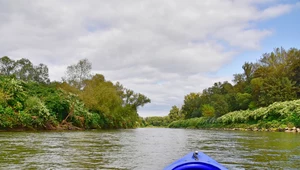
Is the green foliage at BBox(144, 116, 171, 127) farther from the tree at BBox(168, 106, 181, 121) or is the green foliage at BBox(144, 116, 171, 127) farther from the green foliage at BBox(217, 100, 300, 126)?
the green foliage at BBox(217, 100, 300, 126)

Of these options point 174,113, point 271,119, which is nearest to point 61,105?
point 271,119

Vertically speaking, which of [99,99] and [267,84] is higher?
[267,84]

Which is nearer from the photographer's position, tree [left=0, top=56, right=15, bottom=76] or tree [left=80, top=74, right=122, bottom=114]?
tree [left=80, top=74, right=122, bottom=114]

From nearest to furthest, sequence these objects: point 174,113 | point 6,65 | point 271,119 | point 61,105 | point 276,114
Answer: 1. point 61,105
2. point 276,114
3. point 271,119
4. point 6,65
5. point 174,113

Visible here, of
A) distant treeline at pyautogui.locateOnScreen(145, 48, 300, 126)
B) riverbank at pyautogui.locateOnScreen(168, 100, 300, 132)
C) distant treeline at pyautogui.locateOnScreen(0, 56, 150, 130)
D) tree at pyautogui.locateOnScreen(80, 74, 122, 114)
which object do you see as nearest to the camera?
distant treeline at pyautogui.locateOnScreen(0, 56, 150, 130)

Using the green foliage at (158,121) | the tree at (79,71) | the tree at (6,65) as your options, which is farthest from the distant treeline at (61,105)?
the green foliage at (158,121)

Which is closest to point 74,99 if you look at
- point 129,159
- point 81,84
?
point 81,84

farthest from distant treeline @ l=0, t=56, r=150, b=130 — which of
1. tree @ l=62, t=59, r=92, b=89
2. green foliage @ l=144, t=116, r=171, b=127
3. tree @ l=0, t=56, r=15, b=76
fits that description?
green foliage @ l=144, t=116, r=171, b=127

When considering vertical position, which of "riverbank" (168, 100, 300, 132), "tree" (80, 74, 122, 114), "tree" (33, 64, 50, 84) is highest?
"tree" (33, 64, 50, 84)

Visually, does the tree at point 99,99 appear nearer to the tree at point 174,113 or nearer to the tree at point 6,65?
the tree at point 6,65

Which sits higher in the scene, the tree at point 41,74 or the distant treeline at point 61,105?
the tree at point 41,74

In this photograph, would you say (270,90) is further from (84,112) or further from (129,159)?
(129,159)

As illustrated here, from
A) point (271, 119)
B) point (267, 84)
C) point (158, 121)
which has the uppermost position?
point (267, 84)

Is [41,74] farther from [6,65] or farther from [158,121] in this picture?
[158,121]
